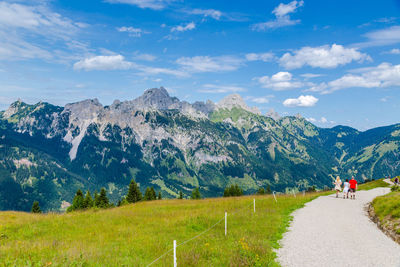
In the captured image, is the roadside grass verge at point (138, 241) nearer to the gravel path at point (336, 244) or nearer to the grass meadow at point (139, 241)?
the grass meadow at point (139, 241)

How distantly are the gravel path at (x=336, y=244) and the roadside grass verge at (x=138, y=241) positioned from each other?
0.99m

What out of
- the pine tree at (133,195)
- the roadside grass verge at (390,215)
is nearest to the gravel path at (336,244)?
the roadside grass verge at (390,215)

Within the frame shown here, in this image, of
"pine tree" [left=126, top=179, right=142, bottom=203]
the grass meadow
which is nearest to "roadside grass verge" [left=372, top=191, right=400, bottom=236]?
the grass meadow

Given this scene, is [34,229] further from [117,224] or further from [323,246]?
[323,246]

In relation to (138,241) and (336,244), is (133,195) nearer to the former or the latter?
(138,241)

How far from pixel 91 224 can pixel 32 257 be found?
9.11 meters

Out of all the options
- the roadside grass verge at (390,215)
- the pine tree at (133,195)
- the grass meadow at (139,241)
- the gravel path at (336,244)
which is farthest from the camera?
the pine tree at (133,195)

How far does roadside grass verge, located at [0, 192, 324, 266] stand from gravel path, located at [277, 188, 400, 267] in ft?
3.25

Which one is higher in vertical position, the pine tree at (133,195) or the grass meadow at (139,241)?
the grass meadow at (139,241)

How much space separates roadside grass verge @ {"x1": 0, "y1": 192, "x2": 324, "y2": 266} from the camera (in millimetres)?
11938

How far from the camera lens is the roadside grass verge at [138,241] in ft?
39.2

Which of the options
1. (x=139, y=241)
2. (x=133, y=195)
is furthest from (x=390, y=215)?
(x=133, y=195)

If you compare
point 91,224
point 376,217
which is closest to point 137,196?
point 91,224

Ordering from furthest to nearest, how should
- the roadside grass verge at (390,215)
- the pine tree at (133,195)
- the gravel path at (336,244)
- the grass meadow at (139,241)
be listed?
the pine tree at (133,195)
the roadside grass verge at (390,215)
the gravel path at (336,244)
the grass meadow at (139,241)
